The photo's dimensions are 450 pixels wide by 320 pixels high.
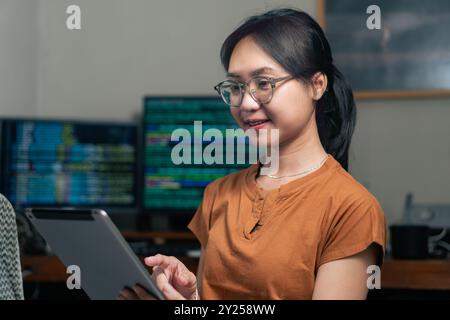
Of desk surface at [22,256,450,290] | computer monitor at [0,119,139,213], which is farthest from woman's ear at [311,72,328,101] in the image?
computer monitor at [0,119,139,213]

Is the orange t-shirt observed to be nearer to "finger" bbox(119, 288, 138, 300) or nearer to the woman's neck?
the woman's neck

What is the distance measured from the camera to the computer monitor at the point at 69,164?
8.96ft

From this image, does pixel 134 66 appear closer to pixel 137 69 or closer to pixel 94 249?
pixel 137 69

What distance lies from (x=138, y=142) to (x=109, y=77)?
0.31 m

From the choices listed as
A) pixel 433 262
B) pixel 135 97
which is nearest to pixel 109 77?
pixel 135 97

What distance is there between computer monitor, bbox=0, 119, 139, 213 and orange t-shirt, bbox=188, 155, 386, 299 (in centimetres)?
166

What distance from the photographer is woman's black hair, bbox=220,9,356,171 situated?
3.63ft

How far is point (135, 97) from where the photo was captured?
2926 millimetres

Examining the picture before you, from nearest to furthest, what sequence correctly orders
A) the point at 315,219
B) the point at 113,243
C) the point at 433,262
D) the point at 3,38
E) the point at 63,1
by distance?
the point at 113,243 → the point at 315,219 → the point at 433,262 → the point at 3,38 → the point at 63,1

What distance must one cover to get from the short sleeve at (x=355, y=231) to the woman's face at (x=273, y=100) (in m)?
0.15

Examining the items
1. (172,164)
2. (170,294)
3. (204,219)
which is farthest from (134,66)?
(170,294)

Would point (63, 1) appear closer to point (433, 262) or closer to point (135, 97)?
point (135, 97)

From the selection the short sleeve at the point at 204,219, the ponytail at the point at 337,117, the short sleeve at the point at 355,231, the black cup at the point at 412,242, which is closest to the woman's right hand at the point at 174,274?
the short sleeve at the point at 204,219

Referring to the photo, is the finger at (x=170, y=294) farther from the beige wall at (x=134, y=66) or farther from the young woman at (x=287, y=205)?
the beige wall at (x=134, y=66)
